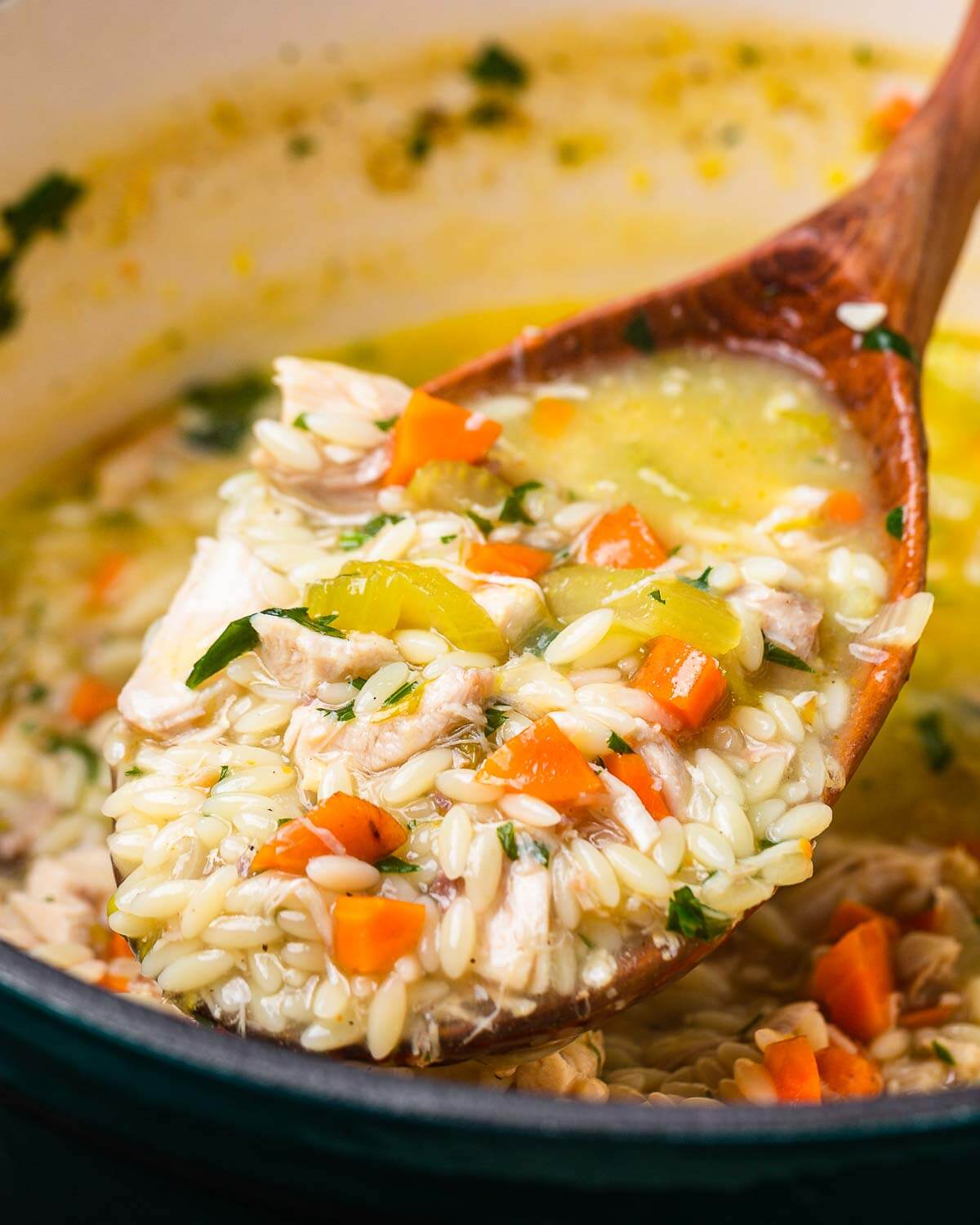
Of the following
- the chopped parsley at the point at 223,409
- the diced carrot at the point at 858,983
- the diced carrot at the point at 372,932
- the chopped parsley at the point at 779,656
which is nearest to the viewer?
the diced carrot at the point at 372,932

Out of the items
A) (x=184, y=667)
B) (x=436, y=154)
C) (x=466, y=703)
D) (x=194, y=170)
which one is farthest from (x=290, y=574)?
(x=436, y=154)

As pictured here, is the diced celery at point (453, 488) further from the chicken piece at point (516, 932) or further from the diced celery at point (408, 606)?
the chicken piece at point (516, 932)

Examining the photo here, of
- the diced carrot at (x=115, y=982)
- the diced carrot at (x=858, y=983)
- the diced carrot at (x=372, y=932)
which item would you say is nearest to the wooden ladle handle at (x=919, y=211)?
the diced carrot at (x=858, y=983)

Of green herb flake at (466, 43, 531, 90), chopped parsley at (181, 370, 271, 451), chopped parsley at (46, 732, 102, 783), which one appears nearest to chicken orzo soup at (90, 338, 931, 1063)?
chopped parsley at (46, 732, 102, 783)

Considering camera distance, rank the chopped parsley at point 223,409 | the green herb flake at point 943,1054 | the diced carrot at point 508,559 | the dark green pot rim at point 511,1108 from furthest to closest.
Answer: the chopped parsley at point 223,409
the green herb flake at point 943,1054
the diced carrot at point 508,559
the dark green pot rim at point 511,1108

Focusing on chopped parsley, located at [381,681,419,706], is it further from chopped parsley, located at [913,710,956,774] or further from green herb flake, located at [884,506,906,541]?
chopped parsley, located at [913,710,956,774]

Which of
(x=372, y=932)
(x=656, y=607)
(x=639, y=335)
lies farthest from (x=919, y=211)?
(x=372, y=932)
